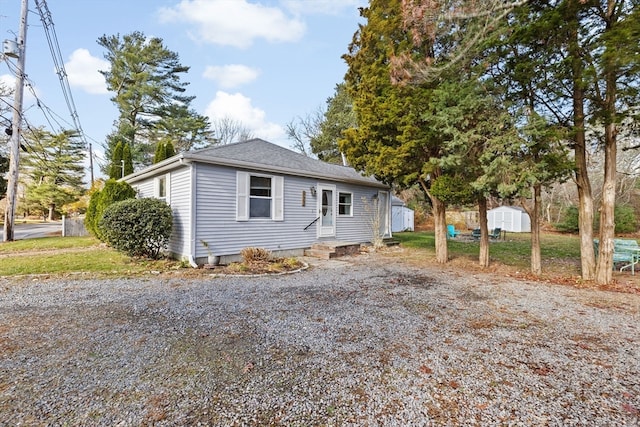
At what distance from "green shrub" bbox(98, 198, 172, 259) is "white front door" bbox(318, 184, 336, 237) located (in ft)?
15.0

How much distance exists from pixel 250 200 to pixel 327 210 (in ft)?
10.0

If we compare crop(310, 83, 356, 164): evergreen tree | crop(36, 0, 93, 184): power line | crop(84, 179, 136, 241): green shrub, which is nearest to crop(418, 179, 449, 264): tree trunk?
crop(84, 179, 136, 241): green shrub

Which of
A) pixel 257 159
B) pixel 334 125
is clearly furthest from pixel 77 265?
pixel 334 125

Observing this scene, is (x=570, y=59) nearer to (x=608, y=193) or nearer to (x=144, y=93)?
(x=608, y=193)

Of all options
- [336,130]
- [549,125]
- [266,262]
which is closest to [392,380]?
[266,262]

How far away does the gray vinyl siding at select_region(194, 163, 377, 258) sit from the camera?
287 inches

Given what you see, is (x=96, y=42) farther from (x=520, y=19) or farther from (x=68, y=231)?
(x=520, y=19)

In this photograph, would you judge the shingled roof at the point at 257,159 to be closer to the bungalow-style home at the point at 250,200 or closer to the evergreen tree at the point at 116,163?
the bungalow-style home at the point at 250,200

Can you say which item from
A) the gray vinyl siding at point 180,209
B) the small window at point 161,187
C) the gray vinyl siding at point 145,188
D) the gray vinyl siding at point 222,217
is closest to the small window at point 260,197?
the gray vinyl siding at point 222,217

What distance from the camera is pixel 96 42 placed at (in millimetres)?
20219

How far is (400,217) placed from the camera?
21688 mm

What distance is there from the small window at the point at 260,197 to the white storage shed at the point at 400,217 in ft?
44.1

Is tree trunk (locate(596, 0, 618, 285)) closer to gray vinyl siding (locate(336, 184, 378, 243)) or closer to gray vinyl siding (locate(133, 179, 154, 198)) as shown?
gray vinyl siding (locate(336, 184, 378, 243))

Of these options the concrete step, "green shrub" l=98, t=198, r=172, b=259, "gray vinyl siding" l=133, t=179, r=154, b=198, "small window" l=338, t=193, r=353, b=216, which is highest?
"gray vinyl siding" l=133, t=179, r=154, b=198
